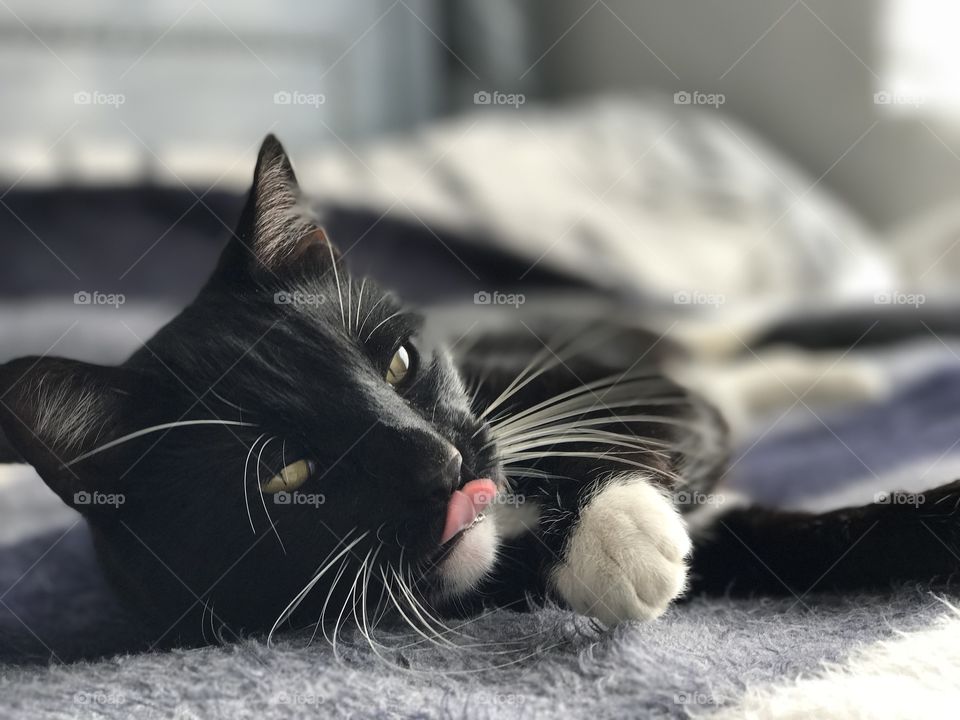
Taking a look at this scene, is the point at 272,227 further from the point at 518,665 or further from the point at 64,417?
the point at 518,665

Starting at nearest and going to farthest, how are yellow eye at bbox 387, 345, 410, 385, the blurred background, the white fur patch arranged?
the white fur patch < yellow eye at bbox 387, 345, 410, 385 < the blurred background

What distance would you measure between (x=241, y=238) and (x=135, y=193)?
0.85 metres

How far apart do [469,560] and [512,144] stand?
1511 millimetres

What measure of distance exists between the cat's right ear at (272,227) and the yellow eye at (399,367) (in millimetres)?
86

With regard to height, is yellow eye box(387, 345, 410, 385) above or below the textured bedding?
above

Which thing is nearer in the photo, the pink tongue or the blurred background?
the pink tongue

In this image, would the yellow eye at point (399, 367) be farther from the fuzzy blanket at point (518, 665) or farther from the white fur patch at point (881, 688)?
the white fur patch at point (881, 688)

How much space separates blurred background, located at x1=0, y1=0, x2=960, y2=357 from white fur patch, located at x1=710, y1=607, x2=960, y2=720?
69 centimetres

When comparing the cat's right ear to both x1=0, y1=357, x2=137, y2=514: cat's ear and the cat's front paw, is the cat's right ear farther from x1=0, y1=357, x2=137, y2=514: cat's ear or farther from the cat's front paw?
the cat's front paw

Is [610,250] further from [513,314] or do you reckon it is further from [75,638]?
[75,638]

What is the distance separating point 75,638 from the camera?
579 millimetres

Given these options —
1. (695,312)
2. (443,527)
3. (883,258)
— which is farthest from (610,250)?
(443,527)

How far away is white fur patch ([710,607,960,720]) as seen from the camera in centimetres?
44

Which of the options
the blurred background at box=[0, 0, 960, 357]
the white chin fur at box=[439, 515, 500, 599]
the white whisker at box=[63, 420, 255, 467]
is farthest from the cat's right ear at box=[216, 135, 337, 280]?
the blurred background at box=[0, 0, 960, 357]
